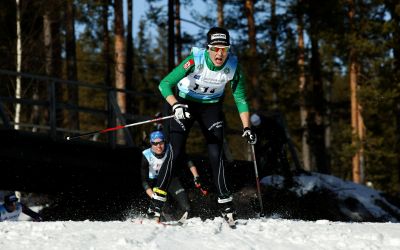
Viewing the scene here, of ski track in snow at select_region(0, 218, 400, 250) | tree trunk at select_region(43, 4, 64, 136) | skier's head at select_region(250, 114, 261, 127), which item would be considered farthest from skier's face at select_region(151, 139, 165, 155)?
tree trunk at select_region(43, 4, 64, 136)

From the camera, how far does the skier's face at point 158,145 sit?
9.80 m

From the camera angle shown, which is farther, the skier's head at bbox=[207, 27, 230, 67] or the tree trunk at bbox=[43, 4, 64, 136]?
the tree trunk at bbox=[43, 4, 64, 136]

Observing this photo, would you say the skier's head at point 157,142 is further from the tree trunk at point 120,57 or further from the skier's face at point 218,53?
the tree trunk at point 120,57

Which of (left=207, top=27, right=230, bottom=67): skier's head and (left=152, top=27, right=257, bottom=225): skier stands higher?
(left=207, top=27, right=230, bottom=67): skier's head

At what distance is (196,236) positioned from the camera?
6469mm

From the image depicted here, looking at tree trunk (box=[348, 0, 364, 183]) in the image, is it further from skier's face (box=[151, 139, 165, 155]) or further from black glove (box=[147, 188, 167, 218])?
black glove (box=[147, 188, 167, 218])

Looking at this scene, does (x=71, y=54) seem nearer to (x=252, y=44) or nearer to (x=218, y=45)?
(x=252, y=44)

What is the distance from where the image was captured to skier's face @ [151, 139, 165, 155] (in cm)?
980

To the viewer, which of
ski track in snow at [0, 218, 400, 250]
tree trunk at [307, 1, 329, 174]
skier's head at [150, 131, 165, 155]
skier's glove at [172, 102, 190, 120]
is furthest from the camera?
tree trunk at [307, 1, 329, 174]

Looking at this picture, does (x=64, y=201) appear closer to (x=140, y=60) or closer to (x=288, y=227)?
(x=288, y=227)

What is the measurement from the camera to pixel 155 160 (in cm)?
1015

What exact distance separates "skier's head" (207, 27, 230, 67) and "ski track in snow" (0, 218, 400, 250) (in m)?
1.70

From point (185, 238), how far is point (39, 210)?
11070 mm

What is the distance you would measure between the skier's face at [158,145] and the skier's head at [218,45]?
244cm
